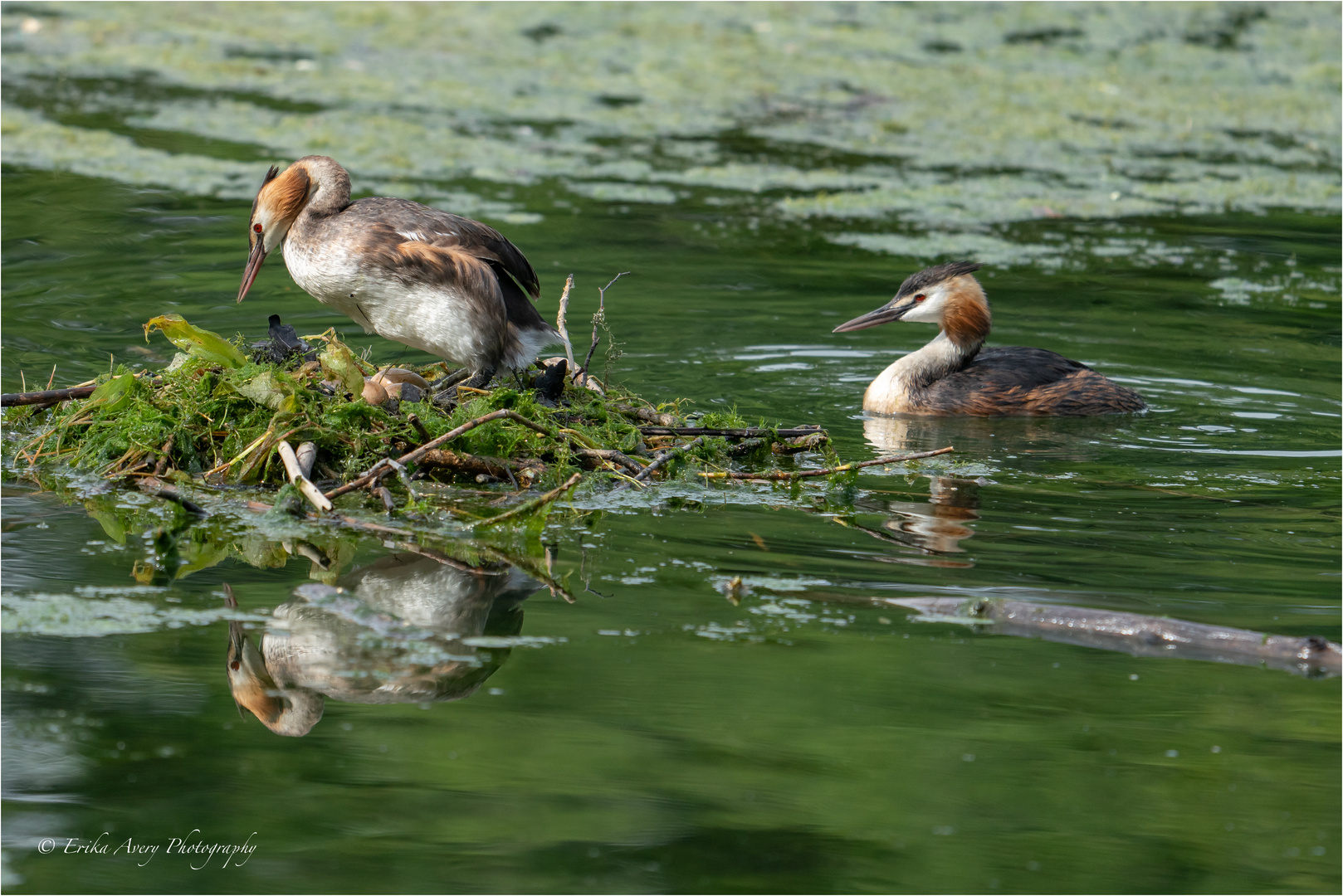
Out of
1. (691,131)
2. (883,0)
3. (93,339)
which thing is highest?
(883,0)

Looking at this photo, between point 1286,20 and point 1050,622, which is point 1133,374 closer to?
point 1050,622

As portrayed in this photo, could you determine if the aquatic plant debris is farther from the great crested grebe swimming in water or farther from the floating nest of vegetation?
the floating nest of vegetation

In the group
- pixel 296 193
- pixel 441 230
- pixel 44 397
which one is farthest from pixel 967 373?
pixel 44 397

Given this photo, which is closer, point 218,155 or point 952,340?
point 952,340

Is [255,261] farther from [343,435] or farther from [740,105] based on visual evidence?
[740,105]

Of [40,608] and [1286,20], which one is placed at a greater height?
[1286,20]

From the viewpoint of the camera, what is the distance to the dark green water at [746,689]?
11.7 feet

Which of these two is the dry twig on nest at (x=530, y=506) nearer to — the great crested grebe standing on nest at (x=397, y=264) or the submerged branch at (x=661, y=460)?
the submerged branch at (x=661, y=460)

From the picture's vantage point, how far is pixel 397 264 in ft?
20.3

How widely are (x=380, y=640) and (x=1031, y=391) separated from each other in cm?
479

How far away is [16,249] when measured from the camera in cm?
1093

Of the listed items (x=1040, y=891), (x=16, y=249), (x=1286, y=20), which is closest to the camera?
(x=1040, y=891)

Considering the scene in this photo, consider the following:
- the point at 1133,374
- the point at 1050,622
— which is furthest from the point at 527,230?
the point at 1050,622

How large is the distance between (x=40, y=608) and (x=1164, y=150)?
478 inches
